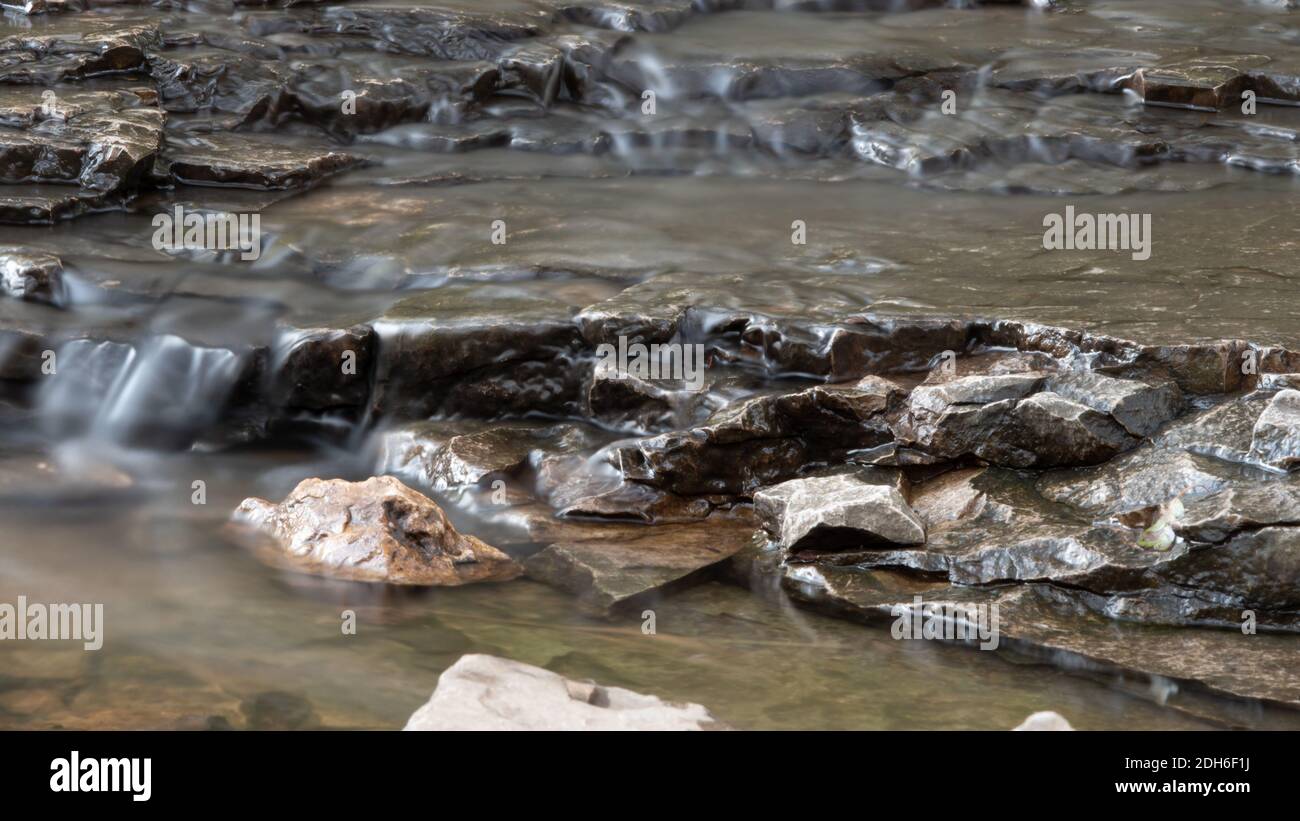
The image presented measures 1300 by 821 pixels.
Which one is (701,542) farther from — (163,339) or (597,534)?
(163,339)

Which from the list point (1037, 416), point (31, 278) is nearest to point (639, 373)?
point (1037, 416)

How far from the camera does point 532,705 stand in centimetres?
423

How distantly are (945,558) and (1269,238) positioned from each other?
14.3 feet

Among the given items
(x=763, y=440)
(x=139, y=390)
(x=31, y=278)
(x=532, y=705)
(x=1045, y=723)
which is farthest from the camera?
(x=31, y=278)

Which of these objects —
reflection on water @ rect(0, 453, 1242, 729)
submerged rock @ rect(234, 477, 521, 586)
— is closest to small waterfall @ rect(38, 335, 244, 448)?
reflection on water @ rect(0, 453, 1242, 729)

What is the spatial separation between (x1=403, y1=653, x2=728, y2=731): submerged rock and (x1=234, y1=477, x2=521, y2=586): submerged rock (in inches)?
57.6

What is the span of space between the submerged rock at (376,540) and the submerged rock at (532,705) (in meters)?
1.46

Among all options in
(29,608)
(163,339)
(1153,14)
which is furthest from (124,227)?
(1153,14)

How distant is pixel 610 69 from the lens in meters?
12.2

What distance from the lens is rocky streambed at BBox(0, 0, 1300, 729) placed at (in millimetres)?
5277

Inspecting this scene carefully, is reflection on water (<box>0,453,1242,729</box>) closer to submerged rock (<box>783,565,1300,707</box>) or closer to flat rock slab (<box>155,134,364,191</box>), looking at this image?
submerged rock (<box>783,565,1300,707</box>)

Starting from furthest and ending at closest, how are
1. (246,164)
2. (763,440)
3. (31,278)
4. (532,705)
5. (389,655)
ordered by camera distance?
(246,164), (31,278), (763,440), (389,655), (532,705)

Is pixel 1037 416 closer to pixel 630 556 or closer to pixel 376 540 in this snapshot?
pixel 630 556

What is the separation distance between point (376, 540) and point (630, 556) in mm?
1203
